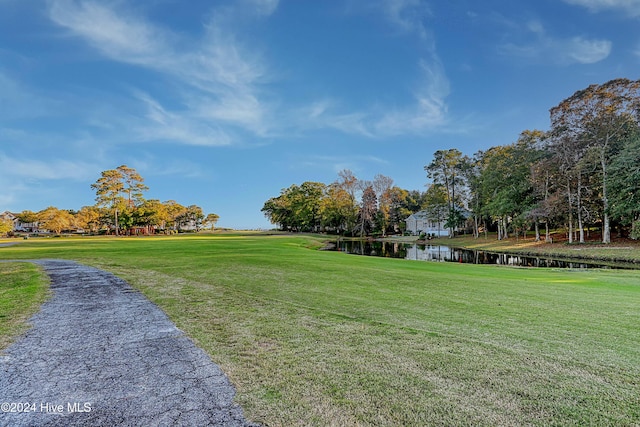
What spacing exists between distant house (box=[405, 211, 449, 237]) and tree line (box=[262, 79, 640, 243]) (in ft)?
20.3

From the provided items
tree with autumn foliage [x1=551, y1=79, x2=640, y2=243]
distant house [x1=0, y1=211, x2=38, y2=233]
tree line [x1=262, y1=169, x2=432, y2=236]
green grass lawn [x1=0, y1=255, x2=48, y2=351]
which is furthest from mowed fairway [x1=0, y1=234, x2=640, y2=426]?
distant house [x1=0, y1=211, x2=38, y2=233]

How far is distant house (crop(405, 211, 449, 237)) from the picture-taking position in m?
61.5

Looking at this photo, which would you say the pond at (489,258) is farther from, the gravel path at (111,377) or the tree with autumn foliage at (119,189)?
the tree with autumn foliage at (119,189)

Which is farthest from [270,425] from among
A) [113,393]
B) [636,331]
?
[636,331]

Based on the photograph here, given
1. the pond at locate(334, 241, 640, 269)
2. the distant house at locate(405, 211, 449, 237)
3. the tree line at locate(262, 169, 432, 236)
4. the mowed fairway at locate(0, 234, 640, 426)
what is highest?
the tree line at locate(262, 169, 432, 236)

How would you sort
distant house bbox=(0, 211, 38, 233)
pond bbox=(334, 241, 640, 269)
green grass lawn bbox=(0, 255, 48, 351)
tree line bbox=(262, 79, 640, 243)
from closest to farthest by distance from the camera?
green grass lawn bbox=(0, 255, 48, 351) → pond bbox=(334, 241, 640, 269) → tree line bbox=(262, 79, 640, 243) → distant house bbox=(0, 211, 38, 233)

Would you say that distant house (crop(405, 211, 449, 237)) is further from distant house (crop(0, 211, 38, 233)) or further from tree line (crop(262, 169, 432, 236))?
distant house (crop(0, 211, 38, 233))

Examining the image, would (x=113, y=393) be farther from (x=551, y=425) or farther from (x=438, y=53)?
(x=438, y=53)

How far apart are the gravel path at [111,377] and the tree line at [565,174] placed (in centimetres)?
3291

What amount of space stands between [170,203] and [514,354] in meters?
95.7

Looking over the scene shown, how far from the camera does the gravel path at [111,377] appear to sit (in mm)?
2309

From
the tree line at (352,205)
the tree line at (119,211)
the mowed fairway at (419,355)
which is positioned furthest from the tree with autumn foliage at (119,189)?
the mowed fairway at (419,355)

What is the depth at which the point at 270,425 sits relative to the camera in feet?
7.04

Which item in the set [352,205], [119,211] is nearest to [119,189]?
[119,211]
